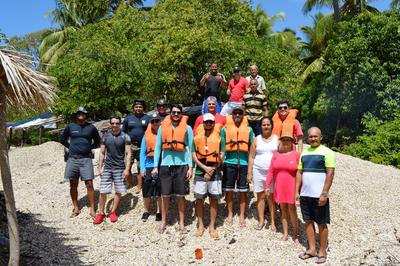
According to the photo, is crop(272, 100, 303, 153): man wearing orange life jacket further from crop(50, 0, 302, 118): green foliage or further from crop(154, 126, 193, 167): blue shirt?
crop(50, 0, 302, 118): green foliage

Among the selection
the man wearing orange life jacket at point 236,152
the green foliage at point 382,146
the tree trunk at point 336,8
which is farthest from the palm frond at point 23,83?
the tree trunk at point 336,8

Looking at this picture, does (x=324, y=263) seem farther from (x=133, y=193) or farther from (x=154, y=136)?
(x=133, y=193)

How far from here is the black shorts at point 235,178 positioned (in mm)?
7254

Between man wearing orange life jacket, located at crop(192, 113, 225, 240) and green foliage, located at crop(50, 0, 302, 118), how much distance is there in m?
9.54

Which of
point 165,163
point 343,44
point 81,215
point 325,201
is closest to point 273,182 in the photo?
point 325,201

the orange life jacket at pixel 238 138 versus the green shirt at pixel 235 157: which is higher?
the orange life jacket at pixel 238 138

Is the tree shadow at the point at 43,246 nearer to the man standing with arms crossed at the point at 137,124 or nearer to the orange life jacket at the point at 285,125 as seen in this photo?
the man standing with arms crossed at the point at 137,124

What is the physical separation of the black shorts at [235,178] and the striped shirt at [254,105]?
4.25 ft

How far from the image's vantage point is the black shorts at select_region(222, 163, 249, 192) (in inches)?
286

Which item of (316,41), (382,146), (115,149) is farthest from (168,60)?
(316,41)

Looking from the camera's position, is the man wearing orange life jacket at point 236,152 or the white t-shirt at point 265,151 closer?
the white t-shirt at point 265,151

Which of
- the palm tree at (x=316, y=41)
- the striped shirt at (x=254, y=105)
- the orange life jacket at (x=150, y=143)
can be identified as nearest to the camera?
the orange life jacket at (x=150, y=143)

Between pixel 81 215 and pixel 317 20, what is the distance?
1004 inches

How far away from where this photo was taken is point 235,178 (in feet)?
23.9
